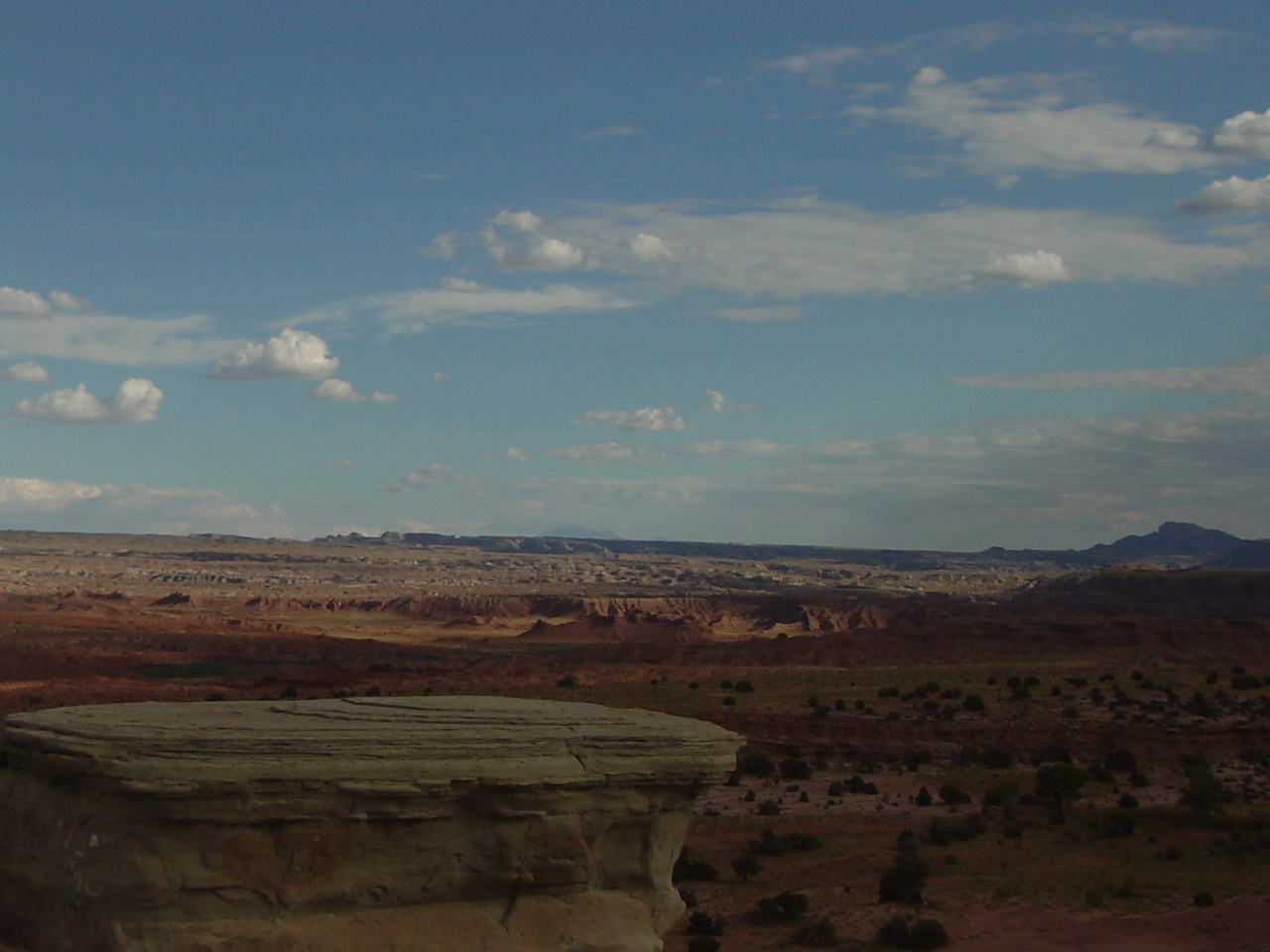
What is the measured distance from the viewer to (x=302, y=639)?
7012 cm

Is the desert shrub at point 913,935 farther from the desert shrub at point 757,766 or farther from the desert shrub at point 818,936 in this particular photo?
the desert shrub at point 757,766

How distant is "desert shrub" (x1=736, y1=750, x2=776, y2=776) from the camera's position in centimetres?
2941

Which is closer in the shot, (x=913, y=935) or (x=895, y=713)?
(x=913, y=935)

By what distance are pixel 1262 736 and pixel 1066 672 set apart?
15111mm

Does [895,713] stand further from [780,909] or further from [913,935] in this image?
[913,935]

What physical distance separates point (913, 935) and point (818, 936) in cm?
133

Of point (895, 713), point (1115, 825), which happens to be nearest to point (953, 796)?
point (1115, 825)

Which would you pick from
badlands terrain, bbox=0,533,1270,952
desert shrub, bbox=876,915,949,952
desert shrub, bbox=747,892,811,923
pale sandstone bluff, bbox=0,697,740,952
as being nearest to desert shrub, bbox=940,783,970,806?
badlands terrain, bbox=0,533,1270,952

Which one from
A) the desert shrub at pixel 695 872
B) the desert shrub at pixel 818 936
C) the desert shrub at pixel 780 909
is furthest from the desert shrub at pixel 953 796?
the desert shrub at pixel 818 936

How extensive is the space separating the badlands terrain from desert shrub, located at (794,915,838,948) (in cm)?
3

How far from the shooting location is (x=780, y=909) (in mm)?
18281

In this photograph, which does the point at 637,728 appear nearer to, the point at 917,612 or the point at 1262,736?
the point at 1262,736

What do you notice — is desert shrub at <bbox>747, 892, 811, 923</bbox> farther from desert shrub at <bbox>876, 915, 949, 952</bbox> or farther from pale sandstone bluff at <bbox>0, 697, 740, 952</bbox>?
pale sandstone bluff at <bbox>0, 697, 740, 952</bbox>

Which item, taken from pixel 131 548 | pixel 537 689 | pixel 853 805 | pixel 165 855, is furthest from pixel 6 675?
pixel 131 548
